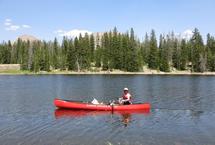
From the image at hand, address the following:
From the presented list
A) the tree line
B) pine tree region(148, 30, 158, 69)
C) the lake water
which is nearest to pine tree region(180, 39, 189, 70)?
the tree line

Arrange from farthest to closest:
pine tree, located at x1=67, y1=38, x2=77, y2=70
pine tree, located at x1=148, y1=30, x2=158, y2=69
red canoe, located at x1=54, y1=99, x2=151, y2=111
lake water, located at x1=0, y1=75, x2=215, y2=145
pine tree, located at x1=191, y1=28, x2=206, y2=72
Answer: pine tree, located at x1=67, y1=38, x2=77, y2=70, pine tree, located at x1=148, y1=30, x2=158, y2=69, pine tree, located at x1=191, y1=28, x2=206, y2=72, red canoe, located at x1=54, y1=99, x2=151, y2=111, lake water, located at x1=0, y1=75, x2=215, y2=145

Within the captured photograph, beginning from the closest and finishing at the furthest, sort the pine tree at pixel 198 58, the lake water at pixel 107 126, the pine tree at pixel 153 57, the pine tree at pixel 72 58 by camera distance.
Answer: the lake water at pixel 107 126 < the pine tree at pixel 198 58 < the pine tree at pixel 153 57 < the pine tree at pixel 72 58

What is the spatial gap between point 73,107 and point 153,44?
13559 centimetres

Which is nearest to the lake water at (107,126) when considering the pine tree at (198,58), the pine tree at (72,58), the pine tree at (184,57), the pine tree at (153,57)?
the pine tree at (198,58)

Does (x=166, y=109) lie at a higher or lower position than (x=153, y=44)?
lower

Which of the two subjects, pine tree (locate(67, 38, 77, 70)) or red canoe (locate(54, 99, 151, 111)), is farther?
pine tree (locate(67, 38, 77, 70))

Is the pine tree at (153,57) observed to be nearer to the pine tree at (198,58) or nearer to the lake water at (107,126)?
the pine tree at (198,58)

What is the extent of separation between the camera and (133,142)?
28156 millimetres

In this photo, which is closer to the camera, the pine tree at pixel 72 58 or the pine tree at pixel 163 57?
the pine tree at pixel 163 57

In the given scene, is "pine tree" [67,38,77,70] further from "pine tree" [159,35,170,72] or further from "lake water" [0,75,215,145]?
"lake water" [0,75,215,145]

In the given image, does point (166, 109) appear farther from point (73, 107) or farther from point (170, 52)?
point (170, 52)

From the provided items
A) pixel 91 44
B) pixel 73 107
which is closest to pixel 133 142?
pixel 73 107

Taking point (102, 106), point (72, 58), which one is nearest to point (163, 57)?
point (72, 58)

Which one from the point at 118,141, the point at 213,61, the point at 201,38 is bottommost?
the point at 118,141
